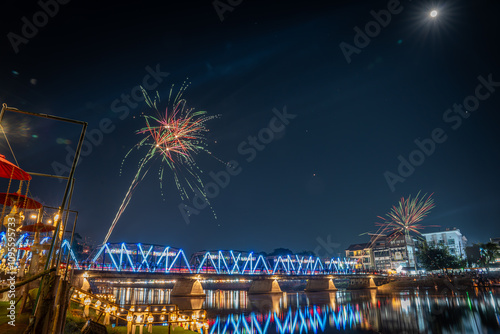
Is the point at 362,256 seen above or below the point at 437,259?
above

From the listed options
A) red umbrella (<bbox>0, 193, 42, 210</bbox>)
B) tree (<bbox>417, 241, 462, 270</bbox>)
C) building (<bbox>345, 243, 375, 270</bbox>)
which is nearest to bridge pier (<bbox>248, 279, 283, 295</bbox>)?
tree (<bbox>417, 241, 462, 270</bbox>)

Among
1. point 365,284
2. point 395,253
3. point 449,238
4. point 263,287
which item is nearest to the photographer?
point 263,287

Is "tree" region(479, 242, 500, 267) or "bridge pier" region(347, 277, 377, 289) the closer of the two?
"tree" region(479, 242, 500, 267)

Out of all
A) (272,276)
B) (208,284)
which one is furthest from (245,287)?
(272,276)

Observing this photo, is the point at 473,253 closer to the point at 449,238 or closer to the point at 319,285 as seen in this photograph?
the point at 449,238

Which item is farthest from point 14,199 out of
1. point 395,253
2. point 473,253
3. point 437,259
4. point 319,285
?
point 473,253

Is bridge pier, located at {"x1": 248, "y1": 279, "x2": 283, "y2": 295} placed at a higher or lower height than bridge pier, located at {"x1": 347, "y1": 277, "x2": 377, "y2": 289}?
lower

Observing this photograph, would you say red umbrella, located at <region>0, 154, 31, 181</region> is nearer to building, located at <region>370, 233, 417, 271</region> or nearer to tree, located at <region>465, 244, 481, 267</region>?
building, located at <region>370, 233, 417, 271</region>

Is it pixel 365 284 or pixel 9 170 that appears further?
pixel 365 284

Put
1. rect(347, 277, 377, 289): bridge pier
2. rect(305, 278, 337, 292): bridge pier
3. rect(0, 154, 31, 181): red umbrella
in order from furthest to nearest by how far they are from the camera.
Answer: rect(347, 277, 377, 289): bridge pier, rect(305, 278, 337, 292): bridge pier, rect(0, 154, 31, 181): red umbrella
